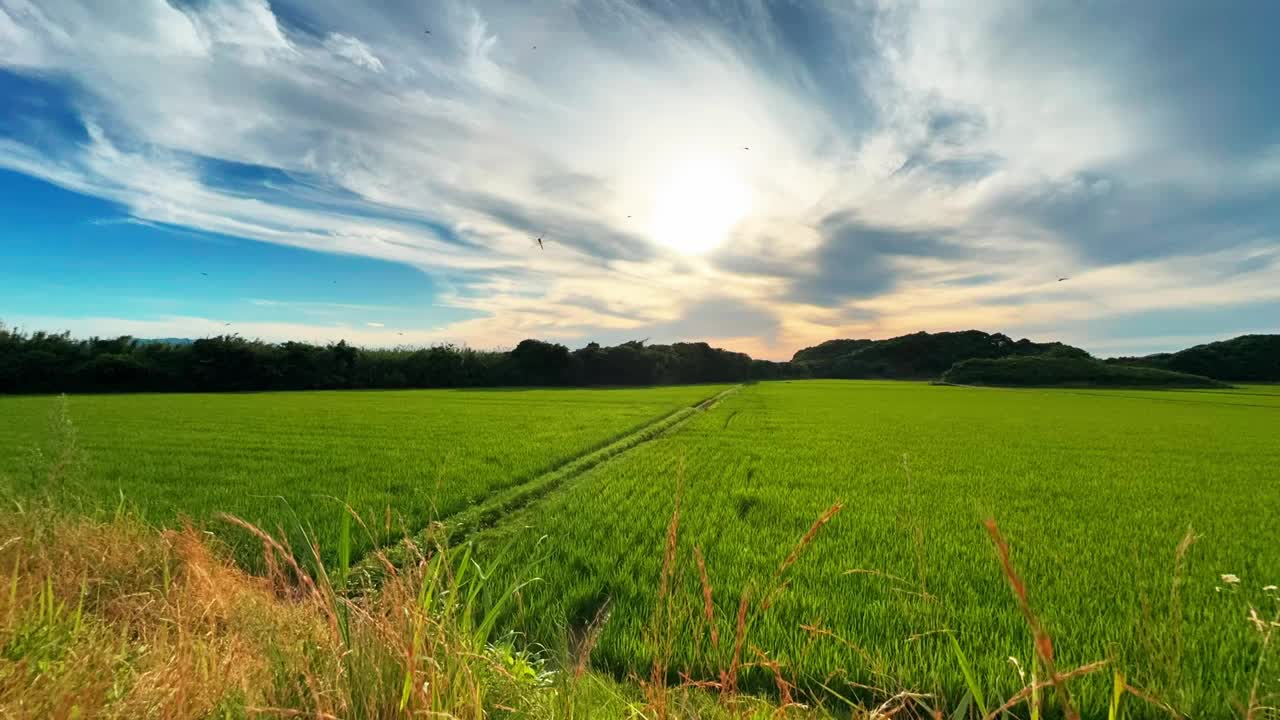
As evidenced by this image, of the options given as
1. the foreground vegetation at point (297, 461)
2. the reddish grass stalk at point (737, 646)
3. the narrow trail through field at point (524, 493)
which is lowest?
the narrow trail through field at point (524, 493)

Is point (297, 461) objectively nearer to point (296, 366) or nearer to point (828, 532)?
point (828, 532)

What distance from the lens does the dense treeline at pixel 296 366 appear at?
56.6 metres

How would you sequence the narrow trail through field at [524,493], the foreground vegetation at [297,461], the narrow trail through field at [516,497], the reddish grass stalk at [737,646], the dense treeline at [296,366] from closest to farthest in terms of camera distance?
the reddish grass stalk at [737,646]
the narrow trail through field at [516,497]
the foreground vegetation at [297,461]
the narrow trail through field at [524,493]
the dense treeline at [296,366]

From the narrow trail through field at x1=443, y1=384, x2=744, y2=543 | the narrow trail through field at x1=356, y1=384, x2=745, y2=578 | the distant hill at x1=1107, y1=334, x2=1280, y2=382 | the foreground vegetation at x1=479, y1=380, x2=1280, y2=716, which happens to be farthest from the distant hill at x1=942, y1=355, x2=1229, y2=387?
the narrow trail through field at x1=356, y1=384, x2=745, y2=578

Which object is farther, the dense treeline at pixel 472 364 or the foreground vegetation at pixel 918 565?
the dense treeline at pixel 472 364

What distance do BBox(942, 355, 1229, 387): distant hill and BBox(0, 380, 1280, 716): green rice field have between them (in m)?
86.3

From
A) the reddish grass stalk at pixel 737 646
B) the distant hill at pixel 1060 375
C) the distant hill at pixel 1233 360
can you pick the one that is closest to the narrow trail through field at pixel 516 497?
the reddish grass stalk at pixel 737 646

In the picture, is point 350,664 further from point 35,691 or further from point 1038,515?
point 1038,515

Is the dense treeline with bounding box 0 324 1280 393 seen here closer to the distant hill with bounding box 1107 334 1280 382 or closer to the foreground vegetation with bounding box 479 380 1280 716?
the distant hill with bounding box 1107 334 1280 382

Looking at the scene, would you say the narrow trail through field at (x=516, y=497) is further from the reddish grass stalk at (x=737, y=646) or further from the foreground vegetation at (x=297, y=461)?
the reddish grass stalk at (x=737, y=646)

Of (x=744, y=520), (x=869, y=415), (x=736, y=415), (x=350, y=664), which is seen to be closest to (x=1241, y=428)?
(x=869, y=415)

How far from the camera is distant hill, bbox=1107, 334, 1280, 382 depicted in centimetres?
10069

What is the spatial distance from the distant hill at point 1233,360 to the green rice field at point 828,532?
393 ft

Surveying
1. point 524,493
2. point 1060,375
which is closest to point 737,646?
point 524,493
